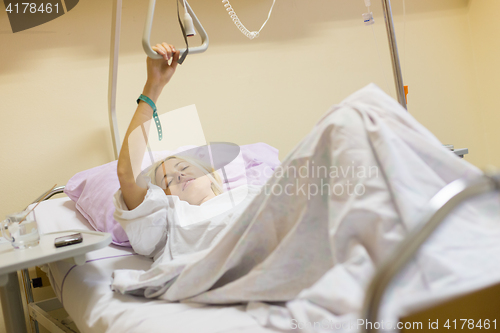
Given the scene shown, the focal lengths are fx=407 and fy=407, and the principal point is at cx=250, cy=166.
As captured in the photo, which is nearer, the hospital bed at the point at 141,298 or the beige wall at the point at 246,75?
the hospital bed at the point at 141,298

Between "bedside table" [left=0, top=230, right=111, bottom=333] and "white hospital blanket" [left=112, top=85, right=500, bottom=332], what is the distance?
0.29 metres

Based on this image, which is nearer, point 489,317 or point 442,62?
point 489,317

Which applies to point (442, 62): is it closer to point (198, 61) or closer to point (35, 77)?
point (198, 61)

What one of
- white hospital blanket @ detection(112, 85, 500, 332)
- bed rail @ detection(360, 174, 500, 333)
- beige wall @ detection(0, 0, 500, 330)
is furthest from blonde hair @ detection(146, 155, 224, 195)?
bed rail @ detection(360, 174, 500, 333)

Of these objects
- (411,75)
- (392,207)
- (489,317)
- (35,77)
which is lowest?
(489,317)

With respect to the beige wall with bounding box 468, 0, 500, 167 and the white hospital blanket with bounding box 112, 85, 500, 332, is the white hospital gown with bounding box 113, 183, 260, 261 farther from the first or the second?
the beige wall with bounding box 468, 0, 500, 167

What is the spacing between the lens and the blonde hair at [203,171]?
54.2 inches

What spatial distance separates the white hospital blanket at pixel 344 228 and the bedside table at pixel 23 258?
29cm

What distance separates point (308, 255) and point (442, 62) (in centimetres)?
245

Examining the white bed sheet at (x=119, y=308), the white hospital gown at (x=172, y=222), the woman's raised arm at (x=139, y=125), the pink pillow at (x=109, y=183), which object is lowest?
the white bed sheet at (x=119, y=308)

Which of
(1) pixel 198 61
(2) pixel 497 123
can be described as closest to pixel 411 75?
(2) pixel 497 123

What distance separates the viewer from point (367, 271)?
57 centimetres

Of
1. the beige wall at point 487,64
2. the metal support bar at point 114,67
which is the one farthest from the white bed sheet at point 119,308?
the beige wall at point 487,64

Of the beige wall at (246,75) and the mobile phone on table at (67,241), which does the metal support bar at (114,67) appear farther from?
the mobile phone on table at (67,241)
